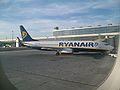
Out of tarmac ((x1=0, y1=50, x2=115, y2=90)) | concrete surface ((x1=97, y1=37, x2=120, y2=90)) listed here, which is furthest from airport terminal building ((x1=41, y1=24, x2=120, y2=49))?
tarmac ((x1=0, y1=50, x2=115, y2=90))

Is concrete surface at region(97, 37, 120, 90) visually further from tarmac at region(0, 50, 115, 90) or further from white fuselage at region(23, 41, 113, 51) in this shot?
white fuselage at region(23, 41, 113, 51)

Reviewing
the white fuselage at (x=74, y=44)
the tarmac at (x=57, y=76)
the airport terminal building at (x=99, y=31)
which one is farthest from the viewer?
the white fuselage at (x=74, y=44)

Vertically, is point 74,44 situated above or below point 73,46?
above

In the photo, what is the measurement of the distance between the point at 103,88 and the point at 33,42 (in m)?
13.1

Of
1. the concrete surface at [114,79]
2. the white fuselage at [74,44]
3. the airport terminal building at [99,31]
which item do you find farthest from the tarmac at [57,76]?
the white fuselage at [74,44]

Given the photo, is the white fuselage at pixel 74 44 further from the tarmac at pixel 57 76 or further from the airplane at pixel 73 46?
the tarmac at pixel 57 76

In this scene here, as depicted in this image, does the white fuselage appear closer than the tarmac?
No

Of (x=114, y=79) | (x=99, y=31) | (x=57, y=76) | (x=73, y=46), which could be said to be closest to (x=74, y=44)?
(x=73, y=46)

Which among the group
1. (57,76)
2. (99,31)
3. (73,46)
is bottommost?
(57,76)

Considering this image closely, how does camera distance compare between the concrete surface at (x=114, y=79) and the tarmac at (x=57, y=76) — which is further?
the tarmac at (x=57, y=76)

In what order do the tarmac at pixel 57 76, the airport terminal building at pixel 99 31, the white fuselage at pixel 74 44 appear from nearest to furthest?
the airport terminal building at pixel 99 31, the tarmac at pixel 57 76, the white fuselage at pixel 74 44

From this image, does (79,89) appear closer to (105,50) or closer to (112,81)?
(112,81)

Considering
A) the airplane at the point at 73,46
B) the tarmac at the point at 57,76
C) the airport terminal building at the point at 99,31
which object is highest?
the airport terminal building at the point at 99,31

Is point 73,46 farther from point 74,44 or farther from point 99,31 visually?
point 99,31
